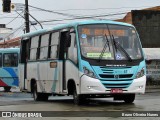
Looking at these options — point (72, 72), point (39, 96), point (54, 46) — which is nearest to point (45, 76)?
point (54, 46)

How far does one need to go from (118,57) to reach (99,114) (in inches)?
134

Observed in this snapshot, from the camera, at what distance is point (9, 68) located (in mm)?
31062

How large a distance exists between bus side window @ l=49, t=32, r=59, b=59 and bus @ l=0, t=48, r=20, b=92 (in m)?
12.8

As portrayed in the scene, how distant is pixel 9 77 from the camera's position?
102ft

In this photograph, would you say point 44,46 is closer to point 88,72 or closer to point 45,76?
point 45,76

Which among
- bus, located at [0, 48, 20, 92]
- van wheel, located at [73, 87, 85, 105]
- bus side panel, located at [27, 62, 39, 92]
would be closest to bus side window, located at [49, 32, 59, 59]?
bus side panel, located at [27, 62, 39, 92]

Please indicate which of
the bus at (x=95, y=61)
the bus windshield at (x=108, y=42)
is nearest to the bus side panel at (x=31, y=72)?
the bus at (x=95, y=61)

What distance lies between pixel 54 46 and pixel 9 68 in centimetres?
1374

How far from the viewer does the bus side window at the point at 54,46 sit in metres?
17.7

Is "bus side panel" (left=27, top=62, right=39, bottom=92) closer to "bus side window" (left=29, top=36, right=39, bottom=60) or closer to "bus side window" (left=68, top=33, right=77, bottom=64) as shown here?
"bus side window" (left=29, top=36, right=39, bottom=60)

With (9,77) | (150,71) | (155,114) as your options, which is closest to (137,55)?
(155,114)

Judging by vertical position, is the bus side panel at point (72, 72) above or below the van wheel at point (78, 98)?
above

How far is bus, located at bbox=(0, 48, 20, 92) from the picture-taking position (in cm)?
3086

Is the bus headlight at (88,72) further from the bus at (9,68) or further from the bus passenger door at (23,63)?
the bus at (9,68)
